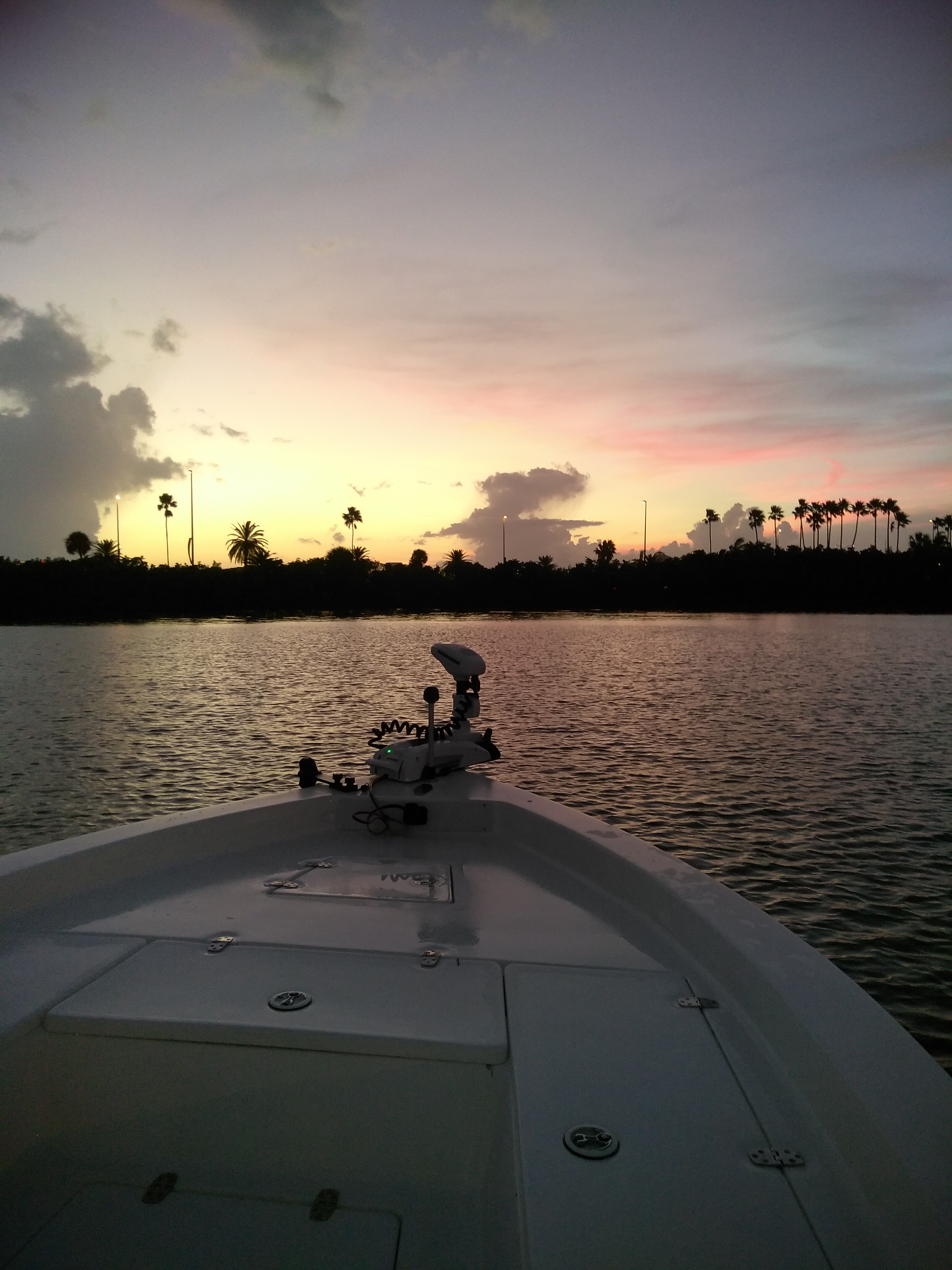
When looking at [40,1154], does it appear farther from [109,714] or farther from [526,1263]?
[109,714]

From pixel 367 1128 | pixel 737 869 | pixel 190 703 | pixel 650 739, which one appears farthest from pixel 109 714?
pixel 367 1128

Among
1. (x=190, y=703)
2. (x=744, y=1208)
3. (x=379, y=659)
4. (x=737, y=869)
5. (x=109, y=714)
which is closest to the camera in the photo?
(x=744, y=1208)

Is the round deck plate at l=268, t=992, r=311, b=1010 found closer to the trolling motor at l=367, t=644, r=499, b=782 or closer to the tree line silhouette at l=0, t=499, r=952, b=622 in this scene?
the trolling motor at l=367, t=644, r=499, b=782

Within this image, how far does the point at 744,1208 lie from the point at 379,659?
3760cm

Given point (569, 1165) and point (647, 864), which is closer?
point (569, 1165)

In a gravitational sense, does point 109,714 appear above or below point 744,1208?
below

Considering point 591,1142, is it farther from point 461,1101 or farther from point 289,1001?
point 289,1001

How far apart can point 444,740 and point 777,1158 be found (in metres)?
3.97

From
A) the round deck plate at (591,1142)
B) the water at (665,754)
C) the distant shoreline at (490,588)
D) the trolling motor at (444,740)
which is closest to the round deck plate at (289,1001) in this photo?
the round deck plate at (591,1142)

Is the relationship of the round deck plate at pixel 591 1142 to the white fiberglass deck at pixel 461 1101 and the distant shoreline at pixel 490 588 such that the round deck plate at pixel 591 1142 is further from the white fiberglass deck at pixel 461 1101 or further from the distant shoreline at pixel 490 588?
the distant shoreline at pixel 490 588

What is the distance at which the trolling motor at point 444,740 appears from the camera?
5.35 metres

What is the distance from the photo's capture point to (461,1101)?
2.24 m

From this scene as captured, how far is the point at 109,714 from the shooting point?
795 inches

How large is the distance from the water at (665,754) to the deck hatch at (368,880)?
328 cm
